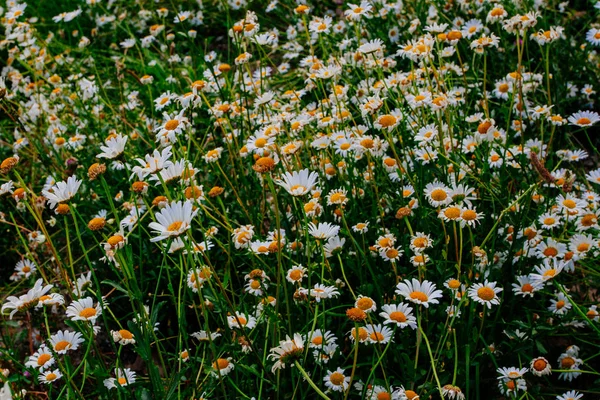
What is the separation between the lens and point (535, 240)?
1951mm

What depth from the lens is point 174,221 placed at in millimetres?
1431

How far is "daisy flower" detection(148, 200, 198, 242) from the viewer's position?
138 centimetres

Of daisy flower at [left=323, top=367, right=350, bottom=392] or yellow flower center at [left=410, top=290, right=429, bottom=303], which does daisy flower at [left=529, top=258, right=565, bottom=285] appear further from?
daisy flower at [left=323, top=367, right=350, bottom=392]

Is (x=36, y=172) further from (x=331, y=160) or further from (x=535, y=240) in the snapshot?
(x=535, y=240)

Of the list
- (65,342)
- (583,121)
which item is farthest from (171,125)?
(583,121)

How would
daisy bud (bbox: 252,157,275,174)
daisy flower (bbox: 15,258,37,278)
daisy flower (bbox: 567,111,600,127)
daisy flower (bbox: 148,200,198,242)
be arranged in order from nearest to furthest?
daisy flower (bbox: 148,200,198,242) → daisy bud (bbox: 252,157,275,174) → daisy flower (bbox: 567,111,600,127) → daisy flower (bbox: 15,258,37,278)

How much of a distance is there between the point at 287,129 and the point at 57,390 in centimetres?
119

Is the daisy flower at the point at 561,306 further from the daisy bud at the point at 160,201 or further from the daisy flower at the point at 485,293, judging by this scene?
the daisy bud at the point at 160,201

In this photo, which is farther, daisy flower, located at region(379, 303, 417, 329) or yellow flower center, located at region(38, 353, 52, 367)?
yellow flower center, located at region(38, 353, 52, 367)

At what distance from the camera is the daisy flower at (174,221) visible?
1376 mm

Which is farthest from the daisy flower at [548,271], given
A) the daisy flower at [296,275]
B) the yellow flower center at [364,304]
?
the daisy flower at [296,275]

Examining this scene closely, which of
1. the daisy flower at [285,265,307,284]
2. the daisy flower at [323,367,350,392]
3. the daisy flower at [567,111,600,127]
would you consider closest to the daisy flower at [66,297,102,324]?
the daisy flower at [285,265,307,284]

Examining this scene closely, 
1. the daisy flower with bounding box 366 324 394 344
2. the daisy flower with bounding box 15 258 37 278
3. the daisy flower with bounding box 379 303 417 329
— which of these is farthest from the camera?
the daisy flower with bounding box 15 258 37 278

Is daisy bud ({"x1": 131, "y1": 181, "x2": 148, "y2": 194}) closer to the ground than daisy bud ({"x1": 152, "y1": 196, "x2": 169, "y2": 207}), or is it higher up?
higher up
